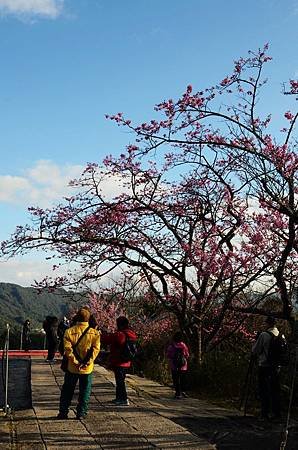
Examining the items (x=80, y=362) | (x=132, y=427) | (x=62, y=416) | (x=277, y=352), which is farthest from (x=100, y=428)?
(x=277, y=352)

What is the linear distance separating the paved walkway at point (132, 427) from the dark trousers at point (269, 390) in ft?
1.63

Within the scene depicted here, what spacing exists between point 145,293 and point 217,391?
7.95m

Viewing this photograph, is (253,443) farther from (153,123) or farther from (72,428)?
(153,123)

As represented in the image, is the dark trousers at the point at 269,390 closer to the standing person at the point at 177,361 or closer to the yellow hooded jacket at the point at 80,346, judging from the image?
the standing person at the point at 177,361

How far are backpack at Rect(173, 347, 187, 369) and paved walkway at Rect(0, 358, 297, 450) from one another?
87cm

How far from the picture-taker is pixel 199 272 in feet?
48.0

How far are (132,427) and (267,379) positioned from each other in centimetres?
286

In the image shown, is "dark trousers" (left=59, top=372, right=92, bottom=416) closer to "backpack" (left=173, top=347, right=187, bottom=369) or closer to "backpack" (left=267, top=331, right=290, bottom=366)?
"backpack" (left=267, top=331, right=290, bottom=366)

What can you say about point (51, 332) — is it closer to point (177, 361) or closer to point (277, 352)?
point (177, 361)

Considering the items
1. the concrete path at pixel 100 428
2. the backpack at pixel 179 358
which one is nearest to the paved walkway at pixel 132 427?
the concrete path at pixel 100 428

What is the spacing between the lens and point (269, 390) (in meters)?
9.24

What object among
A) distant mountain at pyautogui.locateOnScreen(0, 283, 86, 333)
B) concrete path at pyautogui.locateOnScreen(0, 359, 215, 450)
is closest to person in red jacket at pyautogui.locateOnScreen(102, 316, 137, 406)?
concrete path at pyautogui.locateOnScreen(0, 359, 215, 450)

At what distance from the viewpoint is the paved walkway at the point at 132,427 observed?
6621 millimetres

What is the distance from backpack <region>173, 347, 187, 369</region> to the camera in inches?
449
